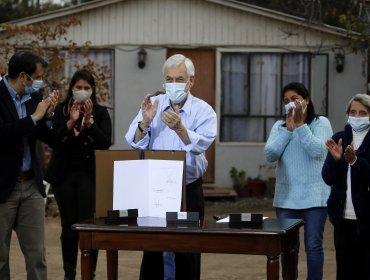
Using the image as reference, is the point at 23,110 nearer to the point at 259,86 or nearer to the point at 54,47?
the point at 54,47

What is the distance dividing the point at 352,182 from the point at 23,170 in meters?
2.51

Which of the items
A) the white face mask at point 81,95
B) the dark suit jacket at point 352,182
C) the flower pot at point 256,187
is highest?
the white face mask at point 81,95

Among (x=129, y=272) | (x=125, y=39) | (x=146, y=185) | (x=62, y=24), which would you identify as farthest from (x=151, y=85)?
(x=146, y=185)

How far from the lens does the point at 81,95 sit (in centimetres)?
865

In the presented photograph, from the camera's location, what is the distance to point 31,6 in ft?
88.7

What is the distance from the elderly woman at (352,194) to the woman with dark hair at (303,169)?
586 mm

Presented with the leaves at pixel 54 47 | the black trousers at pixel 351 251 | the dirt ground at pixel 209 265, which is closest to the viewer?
the black trousers at pixel 351 251

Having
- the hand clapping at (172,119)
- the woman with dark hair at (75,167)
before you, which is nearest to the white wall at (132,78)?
the woman with dark hair at (75,167)

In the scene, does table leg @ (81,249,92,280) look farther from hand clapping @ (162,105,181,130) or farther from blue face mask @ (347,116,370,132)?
blue face mask @ (347,116,370,132)

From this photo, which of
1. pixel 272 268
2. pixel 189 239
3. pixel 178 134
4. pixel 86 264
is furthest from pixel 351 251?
pixel 86 264

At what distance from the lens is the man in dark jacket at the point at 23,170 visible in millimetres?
7184

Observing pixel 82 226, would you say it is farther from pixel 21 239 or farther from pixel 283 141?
pixel 283 141

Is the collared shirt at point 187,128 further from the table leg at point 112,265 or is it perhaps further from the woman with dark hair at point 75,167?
the woman with dark hair at point 75,167

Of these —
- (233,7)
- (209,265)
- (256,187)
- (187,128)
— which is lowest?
(209,265)
